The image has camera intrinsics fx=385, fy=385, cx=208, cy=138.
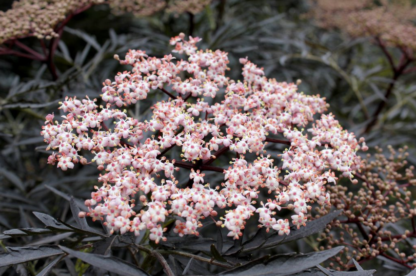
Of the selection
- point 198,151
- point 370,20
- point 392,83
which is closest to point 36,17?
point 198,151

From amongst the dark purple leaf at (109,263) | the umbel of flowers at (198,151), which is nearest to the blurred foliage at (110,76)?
the dark purple leaf at (109,263)

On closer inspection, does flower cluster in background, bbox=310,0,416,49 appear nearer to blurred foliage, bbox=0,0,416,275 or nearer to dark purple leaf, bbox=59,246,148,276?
blurred foliage, bbox=0,0,416,275

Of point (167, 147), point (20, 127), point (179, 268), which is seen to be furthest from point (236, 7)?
point (179, 268)

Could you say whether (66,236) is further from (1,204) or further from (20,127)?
(20,127)

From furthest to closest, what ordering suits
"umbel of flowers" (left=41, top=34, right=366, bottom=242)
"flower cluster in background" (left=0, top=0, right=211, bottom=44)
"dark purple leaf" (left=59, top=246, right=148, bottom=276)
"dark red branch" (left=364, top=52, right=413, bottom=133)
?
"dark red branch" (left=364, top=52, right=413, bottom=133)
"flower cluster in background" (left=0, top=0, right=211, bottom=44)
"umbel of flowers" (left=41, top=34, right=366, bottom=242)
"dark purple leaf" (left=59, top=246, right=148, bottom=276)

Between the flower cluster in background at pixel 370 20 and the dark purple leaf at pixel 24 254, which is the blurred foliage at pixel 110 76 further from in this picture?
the flower cluster in background at pixel 370 20

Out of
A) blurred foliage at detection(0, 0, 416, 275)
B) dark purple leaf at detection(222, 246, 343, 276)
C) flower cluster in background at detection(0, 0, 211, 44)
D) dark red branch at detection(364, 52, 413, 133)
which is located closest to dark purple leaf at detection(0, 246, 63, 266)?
blurred foliage at detection(0, 0, 416, 275)
